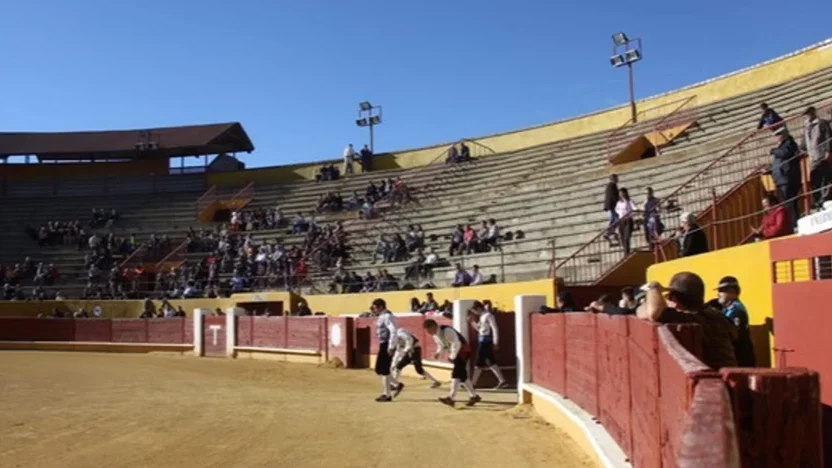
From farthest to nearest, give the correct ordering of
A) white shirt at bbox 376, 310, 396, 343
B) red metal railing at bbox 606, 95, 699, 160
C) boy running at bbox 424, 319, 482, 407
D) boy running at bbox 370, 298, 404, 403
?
red metal railing at bbox 606, 95, 699, 160, white shirt at bbox 376, 310, 396, 343, boy running at bbox 370, 298, 404, 403, boy running at bbox 424, 319, 482, 407

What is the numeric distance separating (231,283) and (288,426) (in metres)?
19.9

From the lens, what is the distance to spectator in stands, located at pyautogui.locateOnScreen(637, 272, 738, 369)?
420cm

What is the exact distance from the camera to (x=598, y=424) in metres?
7.61

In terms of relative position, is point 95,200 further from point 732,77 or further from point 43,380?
point 732,77

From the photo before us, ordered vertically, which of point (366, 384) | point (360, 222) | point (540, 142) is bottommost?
point (366, 384)

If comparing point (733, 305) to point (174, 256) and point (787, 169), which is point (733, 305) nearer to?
point (787, 169)

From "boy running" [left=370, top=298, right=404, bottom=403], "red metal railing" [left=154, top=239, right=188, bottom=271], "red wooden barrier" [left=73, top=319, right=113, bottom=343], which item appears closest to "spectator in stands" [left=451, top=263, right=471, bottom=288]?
"boy running" [left=370, top=298, right=404, bottom=403]

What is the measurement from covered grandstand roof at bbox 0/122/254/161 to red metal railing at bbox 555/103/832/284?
30811mm

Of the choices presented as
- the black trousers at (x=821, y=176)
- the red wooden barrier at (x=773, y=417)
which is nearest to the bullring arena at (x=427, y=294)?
the red wooden barrier at (x=773, y=417)

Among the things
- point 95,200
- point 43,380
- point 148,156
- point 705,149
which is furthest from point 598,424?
point 148,156

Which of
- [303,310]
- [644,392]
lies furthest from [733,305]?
[303,310]

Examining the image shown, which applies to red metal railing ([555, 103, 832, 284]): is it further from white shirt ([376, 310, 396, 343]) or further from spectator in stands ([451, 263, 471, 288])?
white shirt ([376, 310, 396, 343])

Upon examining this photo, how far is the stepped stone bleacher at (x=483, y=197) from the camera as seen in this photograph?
846 inches

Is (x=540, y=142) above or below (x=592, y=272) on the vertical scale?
above
